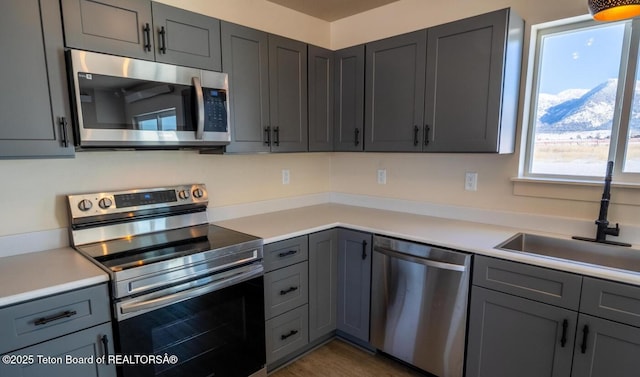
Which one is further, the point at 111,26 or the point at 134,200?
the point at 134,200

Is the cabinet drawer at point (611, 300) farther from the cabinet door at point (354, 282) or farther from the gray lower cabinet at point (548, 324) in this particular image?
the cabinet door at point (354, 282)

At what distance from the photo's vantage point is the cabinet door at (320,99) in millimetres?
2539

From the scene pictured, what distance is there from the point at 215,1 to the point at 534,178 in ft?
7.74

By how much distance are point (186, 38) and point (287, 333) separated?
1829 millimetres

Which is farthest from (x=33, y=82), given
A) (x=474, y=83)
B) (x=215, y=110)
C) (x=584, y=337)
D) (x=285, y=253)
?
(x=584, y=337)

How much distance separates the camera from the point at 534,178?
213cm

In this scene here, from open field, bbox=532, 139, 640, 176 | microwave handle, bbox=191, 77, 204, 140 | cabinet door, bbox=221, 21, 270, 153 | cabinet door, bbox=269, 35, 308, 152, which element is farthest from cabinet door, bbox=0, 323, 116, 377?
open field, bbox=532, 139, 640, 176

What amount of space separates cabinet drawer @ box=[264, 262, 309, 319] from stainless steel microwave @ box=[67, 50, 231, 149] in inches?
34.1

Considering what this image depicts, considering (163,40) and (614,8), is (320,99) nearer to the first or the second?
(163,40)

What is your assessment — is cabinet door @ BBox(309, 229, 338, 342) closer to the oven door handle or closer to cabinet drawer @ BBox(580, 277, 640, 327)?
the oven door handle

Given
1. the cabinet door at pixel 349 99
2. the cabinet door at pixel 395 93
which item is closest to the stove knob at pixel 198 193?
the cabinet door at pixel 349 99

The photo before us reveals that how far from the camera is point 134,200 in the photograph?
1.95m

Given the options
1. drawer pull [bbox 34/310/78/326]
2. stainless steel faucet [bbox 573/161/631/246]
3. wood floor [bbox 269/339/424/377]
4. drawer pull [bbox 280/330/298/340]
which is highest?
stainless steel faucet [bbox 573/161/631/246]

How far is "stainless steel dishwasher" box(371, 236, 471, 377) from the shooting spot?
1.84m
